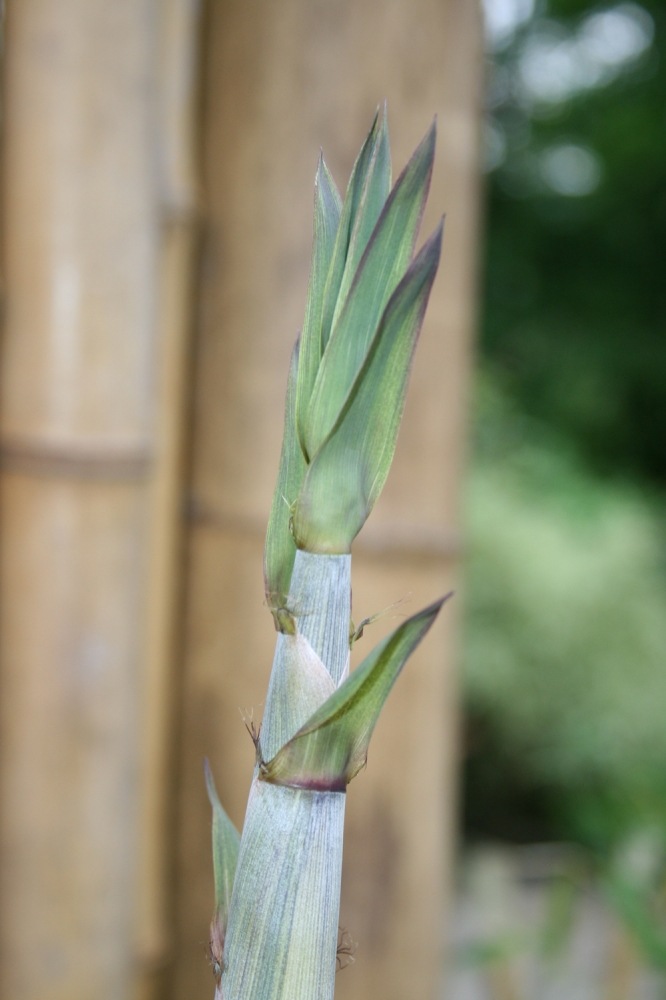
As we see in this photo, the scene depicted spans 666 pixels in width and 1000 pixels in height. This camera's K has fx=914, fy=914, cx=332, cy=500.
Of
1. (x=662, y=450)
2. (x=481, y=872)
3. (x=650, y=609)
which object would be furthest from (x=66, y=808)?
(x=662, y=450)

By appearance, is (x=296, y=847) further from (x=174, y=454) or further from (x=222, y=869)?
(x=174, y=454)

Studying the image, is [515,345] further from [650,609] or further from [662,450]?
[650,609]

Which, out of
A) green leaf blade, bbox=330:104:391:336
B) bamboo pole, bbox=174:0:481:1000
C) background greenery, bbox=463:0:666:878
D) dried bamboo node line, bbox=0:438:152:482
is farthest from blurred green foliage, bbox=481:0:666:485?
green leaf blade, bbox=330:104:391:336

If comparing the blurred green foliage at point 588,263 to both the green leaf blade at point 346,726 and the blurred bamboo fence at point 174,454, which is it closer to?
the blurred bamboo fence at point 174,454

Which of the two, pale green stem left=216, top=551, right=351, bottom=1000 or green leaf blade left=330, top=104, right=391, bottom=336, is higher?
green leaf blade left=330, top=104, right=391, bottom=336

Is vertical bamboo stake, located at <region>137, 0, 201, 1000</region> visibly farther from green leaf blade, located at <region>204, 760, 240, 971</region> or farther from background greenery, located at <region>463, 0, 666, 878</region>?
background greenery, located at <region>463, 0, 666, 878</region>

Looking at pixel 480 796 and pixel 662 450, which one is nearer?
pixel 480 796

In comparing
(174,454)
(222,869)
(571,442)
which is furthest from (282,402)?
(571,442)
